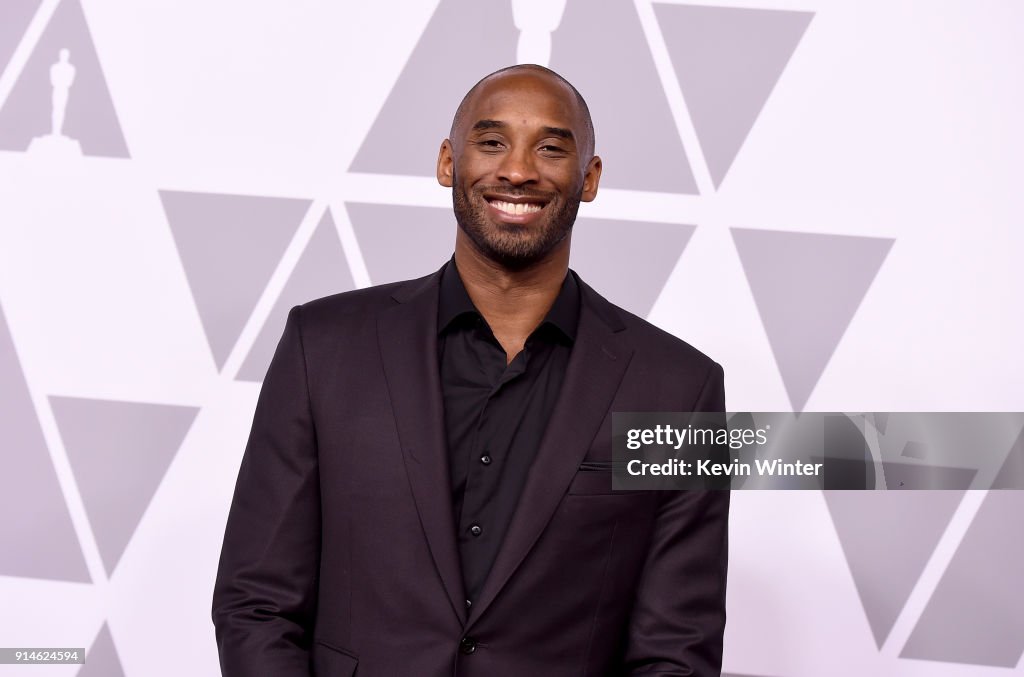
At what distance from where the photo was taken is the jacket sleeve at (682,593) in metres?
2.27

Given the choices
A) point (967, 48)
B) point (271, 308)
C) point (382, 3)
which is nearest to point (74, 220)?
point (271, 308)

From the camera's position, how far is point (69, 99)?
11.8 feet

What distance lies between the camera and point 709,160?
347 cm

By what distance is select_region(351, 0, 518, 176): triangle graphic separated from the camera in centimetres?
353

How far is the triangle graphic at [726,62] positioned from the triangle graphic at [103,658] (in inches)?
94.0

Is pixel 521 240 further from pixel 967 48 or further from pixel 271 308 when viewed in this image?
pixel 967 48

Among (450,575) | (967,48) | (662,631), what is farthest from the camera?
(967,48)

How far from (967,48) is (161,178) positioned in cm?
254

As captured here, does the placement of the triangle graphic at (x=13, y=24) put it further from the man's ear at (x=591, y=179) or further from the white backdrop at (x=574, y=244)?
the man's ear at (x=591, y=179)

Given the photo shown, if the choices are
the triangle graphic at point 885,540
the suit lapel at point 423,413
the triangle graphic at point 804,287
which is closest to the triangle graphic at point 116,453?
the suit lapel at point 423,413

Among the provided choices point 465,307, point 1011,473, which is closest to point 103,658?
point 465,307

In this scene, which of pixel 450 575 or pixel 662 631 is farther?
pixel 662 631

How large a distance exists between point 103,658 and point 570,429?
6.86 ft

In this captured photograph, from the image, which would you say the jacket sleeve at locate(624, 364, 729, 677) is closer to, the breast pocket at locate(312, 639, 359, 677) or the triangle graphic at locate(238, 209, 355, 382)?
the breast pocket at locate(312, 639, 359, 677)
